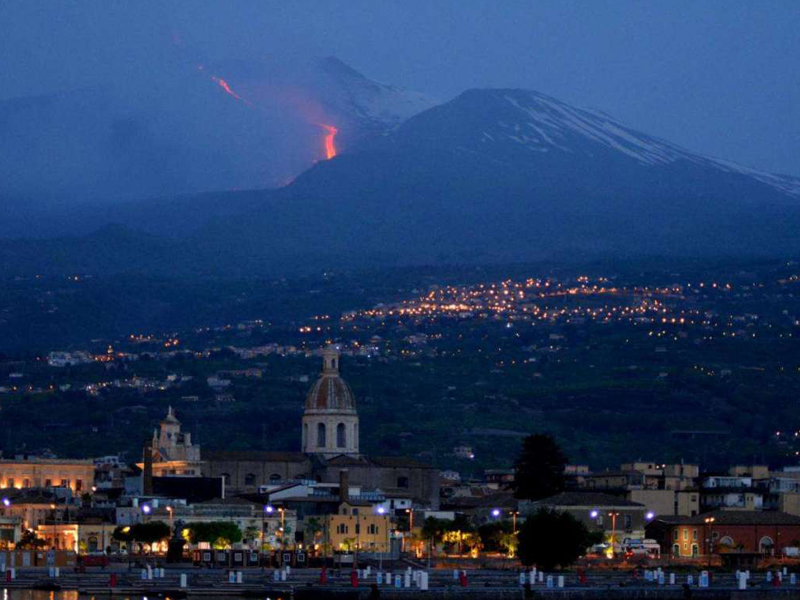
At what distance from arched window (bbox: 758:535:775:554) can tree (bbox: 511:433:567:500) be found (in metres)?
17.8

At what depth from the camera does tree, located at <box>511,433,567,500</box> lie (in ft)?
386

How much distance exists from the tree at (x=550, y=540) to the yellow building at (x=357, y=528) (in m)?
21.6

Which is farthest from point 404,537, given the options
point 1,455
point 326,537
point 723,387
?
point 723,387

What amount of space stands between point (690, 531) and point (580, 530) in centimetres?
1908

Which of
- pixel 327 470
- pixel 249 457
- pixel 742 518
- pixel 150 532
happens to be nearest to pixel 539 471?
pixel 327 470

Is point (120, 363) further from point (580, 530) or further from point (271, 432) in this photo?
point (580, 530)

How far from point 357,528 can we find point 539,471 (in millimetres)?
14370

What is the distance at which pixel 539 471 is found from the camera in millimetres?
118438

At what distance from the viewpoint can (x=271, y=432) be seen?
158500 millimetres

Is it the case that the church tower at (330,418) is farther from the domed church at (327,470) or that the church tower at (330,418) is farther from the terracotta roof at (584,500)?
the terracotta roof at (584,500)

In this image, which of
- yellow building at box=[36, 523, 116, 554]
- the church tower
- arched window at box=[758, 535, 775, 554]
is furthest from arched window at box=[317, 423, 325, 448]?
arched window at box=[758, 535, 775, 554]

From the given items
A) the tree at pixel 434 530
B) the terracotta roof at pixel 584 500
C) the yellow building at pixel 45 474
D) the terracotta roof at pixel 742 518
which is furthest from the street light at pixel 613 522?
the yellow building at pixel 45 474

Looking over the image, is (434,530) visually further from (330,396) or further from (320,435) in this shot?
(330,396)

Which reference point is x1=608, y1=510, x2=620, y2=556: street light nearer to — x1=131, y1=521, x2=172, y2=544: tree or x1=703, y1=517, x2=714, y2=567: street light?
x1=703, y1=517, x2=714, y2=567: street light
